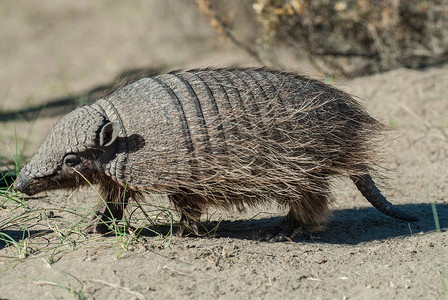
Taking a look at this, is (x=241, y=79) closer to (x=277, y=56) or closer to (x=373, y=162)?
(x=373, y=162)

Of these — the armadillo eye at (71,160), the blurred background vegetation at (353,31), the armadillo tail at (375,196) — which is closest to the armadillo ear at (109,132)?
the armadillo eye at (71,160)

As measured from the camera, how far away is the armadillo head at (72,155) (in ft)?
13.3

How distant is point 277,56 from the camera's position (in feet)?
36.6

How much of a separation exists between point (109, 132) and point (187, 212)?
0.92 meters

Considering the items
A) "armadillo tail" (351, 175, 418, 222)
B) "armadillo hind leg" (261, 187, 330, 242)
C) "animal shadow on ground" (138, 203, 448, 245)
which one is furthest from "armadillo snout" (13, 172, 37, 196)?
"armadillo tail" (351, 175, 418, 222)

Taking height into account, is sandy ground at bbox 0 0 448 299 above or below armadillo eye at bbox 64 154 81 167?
below

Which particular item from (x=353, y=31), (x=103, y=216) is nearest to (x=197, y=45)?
(x=353, y=31)

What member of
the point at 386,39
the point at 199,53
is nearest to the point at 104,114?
the point at 386,39

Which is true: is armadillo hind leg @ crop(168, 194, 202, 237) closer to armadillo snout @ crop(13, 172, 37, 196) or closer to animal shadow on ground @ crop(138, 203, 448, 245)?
animal shadow on ground @ crop(138, 203, 448, 245)

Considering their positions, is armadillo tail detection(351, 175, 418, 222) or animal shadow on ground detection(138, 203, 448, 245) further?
armadillo tail detection(351, 175, 418, 222)

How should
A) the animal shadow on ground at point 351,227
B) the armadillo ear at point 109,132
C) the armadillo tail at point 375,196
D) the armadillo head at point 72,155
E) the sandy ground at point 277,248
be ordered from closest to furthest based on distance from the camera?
the sandy ground at point 277,248, the armadillo ear at point 109,132, the armadillo head at point 72,155, the animal shadow on ground at point 351,227, the armadillo tail at point 375,196

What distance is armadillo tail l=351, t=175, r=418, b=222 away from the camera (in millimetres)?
4859

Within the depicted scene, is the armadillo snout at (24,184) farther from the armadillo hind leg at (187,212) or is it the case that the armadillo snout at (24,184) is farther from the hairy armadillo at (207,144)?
the armadillo hind leg at (187,212)

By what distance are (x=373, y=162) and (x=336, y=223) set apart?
817 millimetres
